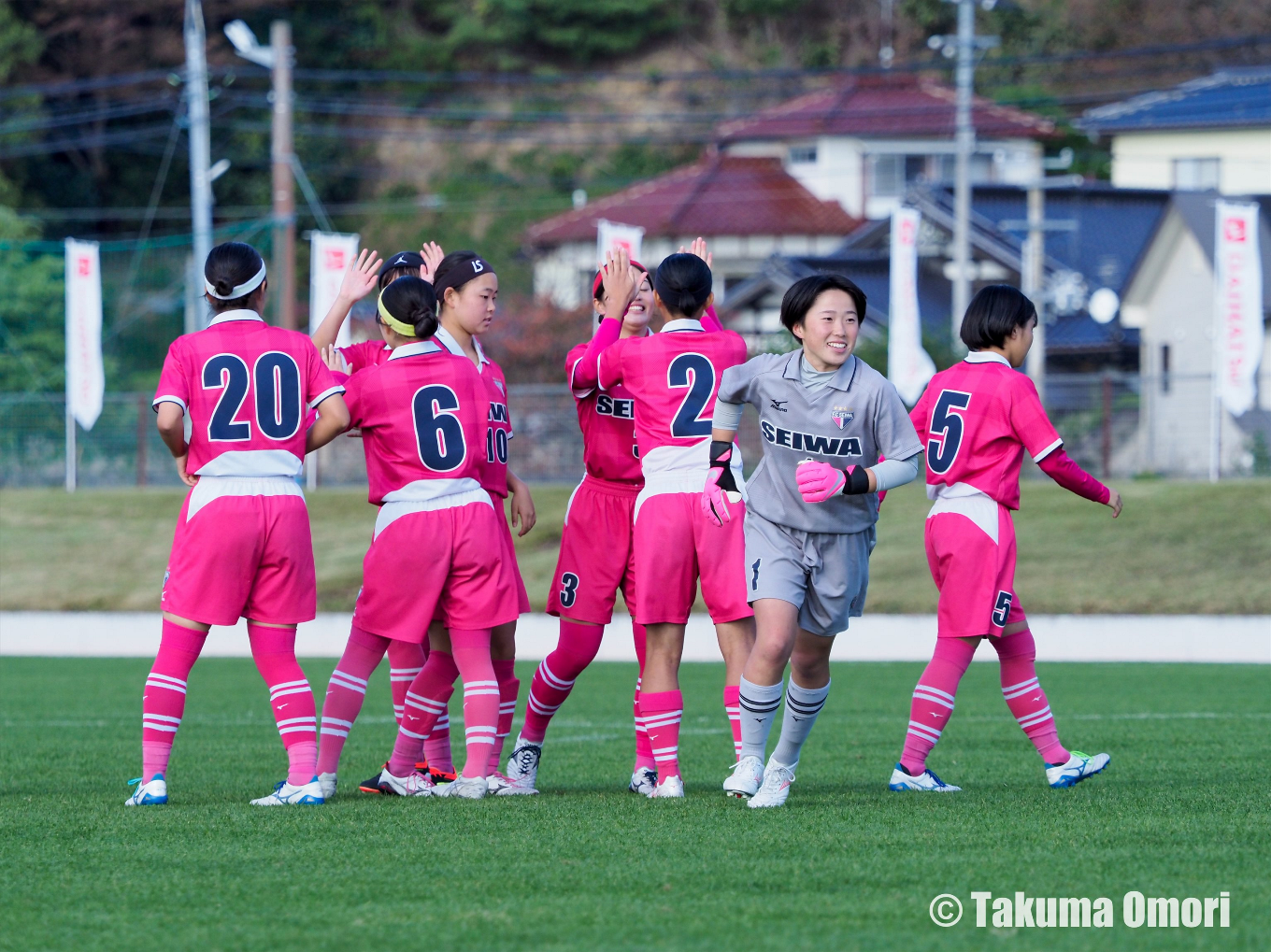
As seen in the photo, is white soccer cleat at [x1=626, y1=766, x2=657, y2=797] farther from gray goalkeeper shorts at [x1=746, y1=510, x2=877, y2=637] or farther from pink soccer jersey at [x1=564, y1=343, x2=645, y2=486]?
pink soccer jersey at [x1=564, y1=343, x2=645, y2=486]

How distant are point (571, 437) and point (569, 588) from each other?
66.6ft

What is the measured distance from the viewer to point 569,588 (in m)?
6.22

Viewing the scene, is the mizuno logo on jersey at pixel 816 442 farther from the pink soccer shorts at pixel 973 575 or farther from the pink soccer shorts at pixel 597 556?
the pink soccer shorts at pixel 597 556

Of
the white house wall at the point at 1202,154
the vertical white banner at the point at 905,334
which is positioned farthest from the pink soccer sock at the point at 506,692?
the white house wall at the point at 1202,154

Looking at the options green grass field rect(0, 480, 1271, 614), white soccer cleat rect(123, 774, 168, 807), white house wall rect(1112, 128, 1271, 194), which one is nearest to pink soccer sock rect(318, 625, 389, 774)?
white soccer cleat rect(123, 774, 168, 807)

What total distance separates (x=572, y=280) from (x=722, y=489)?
38123 mm

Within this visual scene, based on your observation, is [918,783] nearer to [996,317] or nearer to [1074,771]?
[1074,771]

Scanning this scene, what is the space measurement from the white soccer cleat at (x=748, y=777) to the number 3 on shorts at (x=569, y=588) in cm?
99

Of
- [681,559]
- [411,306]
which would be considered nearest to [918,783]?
[681,559]

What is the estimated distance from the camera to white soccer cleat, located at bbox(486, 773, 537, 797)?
5.94m

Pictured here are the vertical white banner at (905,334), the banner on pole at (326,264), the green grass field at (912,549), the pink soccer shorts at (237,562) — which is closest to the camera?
the pink soccer shorts at (237,562)

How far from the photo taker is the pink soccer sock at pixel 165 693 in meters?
5.61

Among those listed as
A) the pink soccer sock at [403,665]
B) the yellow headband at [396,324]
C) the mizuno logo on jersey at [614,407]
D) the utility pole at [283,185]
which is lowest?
the pink soccer sock at [403,665]

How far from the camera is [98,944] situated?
11.5ft
